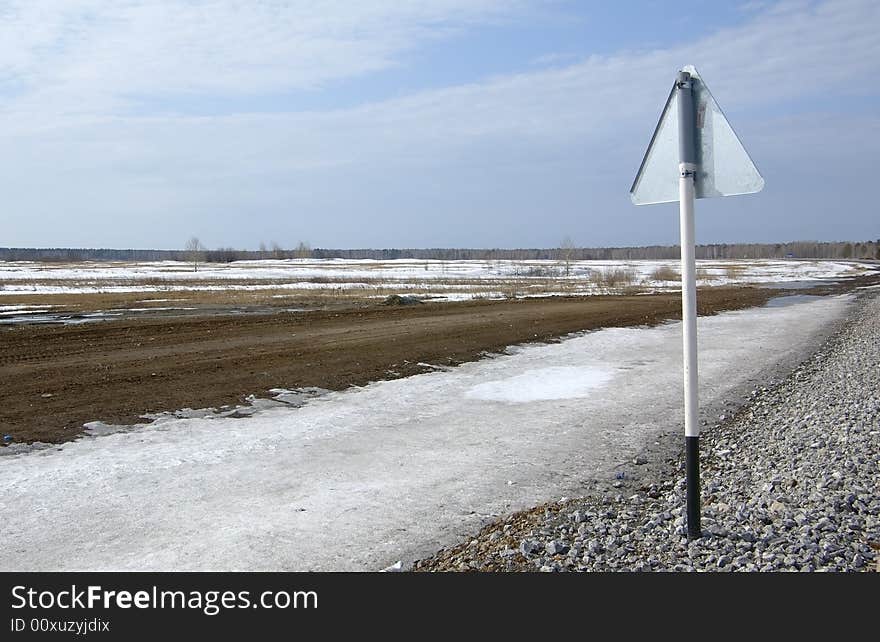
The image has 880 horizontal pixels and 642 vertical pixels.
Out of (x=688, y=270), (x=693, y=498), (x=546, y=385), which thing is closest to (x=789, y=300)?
(x=546, y=385)

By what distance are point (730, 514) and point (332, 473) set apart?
12.0 feet

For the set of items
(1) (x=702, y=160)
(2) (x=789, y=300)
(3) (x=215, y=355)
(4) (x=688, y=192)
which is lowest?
(2) (x=789, y=300)

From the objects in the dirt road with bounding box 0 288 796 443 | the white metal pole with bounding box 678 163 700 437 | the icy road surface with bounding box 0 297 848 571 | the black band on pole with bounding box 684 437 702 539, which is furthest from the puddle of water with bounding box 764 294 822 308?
the white metal pole with bounding box 678 163 700 437

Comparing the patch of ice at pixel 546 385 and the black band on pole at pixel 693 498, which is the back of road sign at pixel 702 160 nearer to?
the black band on pole at pixel 693 498

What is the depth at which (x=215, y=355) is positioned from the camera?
14648 millimetres

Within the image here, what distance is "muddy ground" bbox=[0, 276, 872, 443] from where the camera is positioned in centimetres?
1005

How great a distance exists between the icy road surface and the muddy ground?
1149 millimetres

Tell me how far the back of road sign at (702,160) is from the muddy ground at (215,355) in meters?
6.94

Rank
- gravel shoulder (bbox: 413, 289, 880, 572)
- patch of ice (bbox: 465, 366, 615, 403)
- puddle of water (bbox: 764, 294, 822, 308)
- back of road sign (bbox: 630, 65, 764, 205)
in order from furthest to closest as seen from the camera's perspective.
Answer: puddle of water (bbox: 764, 294, 822, 308) → patch of ice (bbox: 465, 366, 615, 403) → gravel shoulder (bbox: 413, 289, 880, 572) → back of road sign (bbox: 630, 65, 764, 205)

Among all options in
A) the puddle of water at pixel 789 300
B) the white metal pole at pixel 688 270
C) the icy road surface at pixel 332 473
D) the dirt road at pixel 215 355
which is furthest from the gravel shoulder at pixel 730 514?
the puddle of water at pixel 789 300

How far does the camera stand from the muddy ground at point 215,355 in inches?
396

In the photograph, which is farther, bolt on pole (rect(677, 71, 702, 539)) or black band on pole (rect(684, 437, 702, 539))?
black band on pole (rect(684, 437, 702, 539))

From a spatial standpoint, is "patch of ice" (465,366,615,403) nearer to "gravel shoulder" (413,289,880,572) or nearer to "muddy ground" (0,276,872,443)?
"muddy ground" (0,276,872,443)

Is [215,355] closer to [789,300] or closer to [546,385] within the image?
[546,385]
